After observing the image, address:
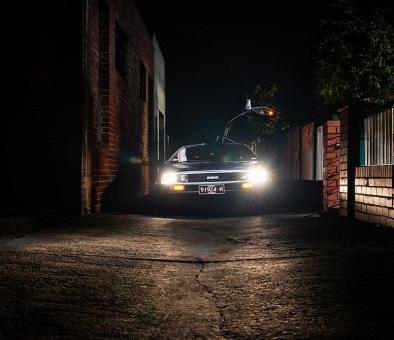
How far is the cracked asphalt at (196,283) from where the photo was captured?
11.0 ft

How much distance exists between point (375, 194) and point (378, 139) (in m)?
0.82

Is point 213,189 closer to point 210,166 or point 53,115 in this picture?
point 210,166

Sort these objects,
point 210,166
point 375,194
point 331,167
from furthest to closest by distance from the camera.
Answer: point 210,166 < point 331,167 < point 375,194

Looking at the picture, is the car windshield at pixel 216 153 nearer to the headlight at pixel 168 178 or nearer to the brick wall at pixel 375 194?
the headlight at pixel 168 178

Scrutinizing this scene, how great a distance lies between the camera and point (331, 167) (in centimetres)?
1053

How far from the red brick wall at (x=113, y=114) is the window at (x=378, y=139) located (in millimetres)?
4642

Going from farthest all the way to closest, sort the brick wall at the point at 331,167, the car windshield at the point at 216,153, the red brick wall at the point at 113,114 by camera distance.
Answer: the car windshield at the point at 216,153 → the brick wall at the point at 331,167 → the red brick wall at the point at 113,114

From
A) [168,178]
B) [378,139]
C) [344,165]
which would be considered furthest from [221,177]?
[378,139]

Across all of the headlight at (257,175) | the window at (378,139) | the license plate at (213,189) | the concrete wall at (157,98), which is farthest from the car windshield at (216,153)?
the concrete wall at (157,98)

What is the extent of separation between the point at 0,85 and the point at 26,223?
2.75 metres

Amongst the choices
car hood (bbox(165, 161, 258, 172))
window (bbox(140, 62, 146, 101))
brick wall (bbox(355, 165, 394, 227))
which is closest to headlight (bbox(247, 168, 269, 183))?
car hood (bbox(165, 161, 258, 172))

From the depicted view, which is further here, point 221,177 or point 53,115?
point 221,177

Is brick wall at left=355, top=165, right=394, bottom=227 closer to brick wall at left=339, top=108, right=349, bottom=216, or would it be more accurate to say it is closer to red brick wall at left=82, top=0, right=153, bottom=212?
brick wall at left=339, top=108, right=349, bottom=216

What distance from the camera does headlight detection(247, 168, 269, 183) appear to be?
35.6ft
